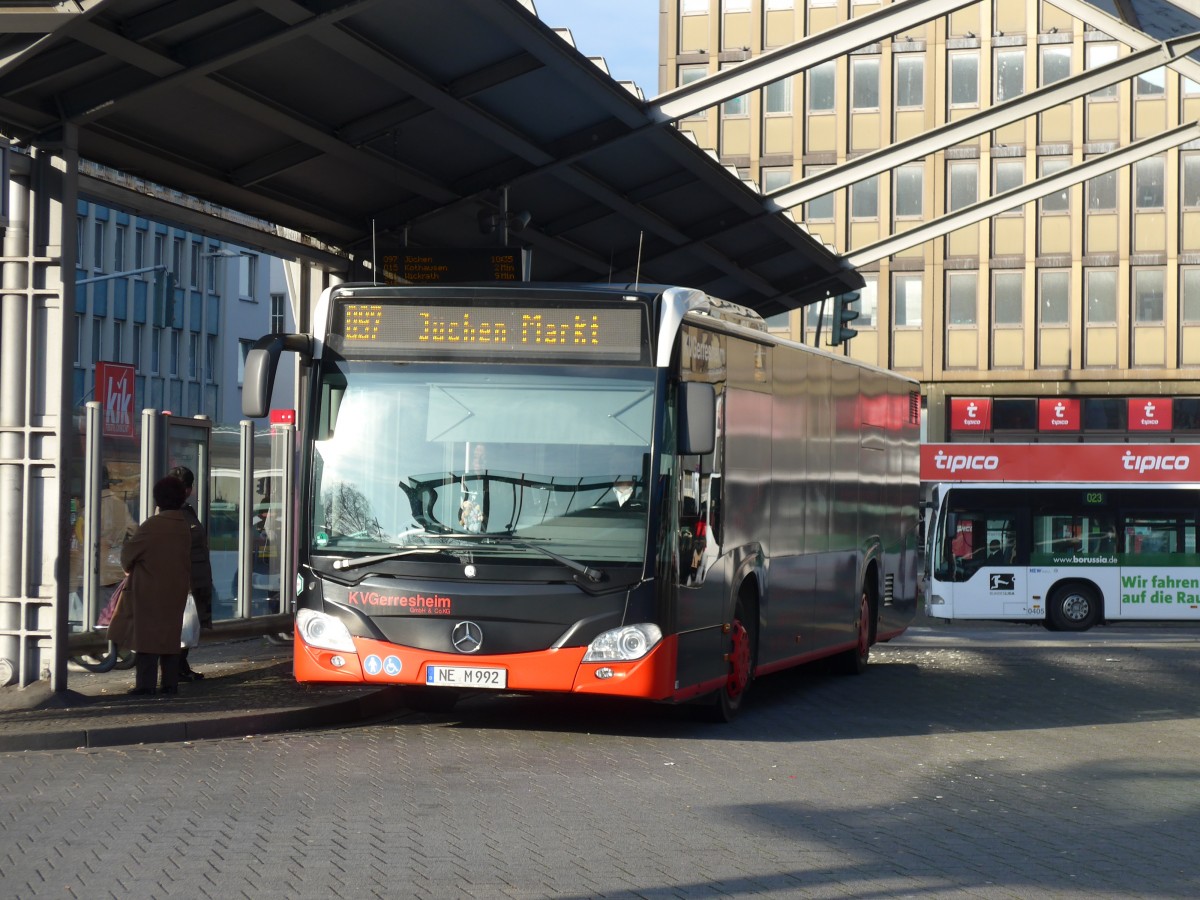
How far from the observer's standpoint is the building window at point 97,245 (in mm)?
64875

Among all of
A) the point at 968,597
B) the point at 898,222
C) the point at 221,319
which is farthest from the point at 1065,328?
the point at 221,319

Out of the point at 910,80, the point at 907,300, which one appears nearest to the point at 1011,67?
the point at 910,80

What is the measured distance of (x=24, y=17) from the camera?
10453mm

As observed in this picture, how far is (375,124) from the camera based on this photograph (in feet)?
47.0

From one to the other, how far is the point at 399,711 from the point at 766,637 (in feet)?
9.02

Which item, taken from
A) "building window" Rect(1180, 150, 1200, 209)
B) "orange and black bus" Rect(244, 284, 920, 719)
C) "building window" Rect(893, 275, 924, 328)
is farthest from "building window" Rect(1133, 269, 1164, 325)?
→ "orange and black bus" Rect(244, 284, 920, 719)

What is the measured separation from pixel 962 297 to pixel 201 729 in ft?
150

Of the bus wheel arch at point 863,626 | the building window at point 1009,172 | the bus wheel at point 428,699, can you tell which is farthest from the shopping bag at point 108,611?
the building window at point 1009,172

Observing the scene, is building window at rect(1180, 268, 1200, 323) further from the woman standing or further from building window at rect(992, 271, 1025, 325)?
the woman standing

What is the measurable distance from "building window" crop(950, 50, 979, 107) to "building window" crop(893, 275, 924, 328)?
5.07 m

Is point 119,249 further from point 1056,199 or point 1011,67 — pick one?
point 1056,199

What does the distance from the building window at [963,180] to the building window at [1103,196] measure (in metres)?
3.16

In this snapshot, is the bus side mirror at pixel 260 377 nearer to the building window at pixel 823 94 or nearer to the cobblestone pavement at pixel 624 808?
the cobblestone pavement at pixel 624 808

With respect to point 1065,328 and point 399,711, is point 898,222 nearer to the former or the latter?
point 1065,328
